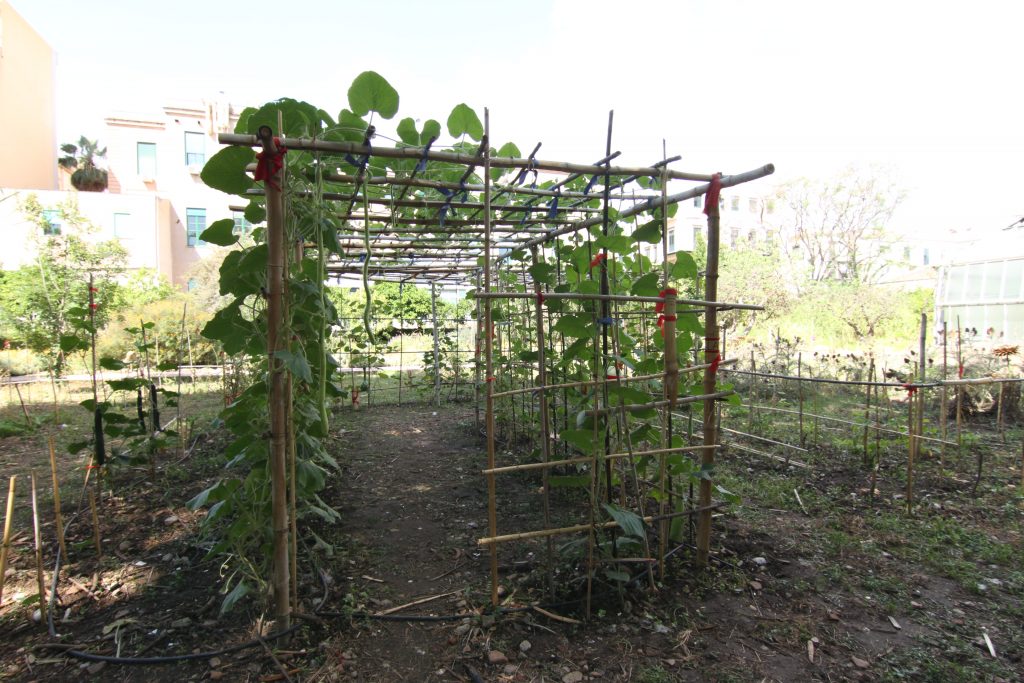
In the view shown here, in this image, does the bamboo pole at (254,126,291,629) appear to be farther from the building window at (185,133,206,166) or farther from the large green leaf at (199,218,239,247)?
the building window at (185,133,206,166)

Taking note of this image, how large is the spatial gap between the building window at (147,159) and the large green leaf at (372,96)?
819 inches

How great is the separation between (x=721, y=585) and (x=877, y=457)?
2.87 metres

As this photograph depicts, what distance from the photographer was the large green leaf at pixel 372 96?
1948 mm

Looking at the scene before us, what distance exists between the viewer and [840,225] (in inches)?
797

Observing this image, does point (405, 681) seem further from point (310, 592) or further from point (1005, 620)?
point (1005, 620)

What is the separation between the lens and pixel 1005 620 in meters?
2.23

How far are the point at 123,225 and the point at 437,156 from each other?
62.8ft

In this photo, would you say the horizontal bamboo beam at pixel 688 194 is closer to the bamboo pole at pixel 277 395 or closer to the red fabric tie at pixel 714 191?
the red fabric tie at pixel 714 191

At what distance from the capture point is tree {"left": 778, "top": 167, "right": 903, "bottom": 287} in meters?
19.5

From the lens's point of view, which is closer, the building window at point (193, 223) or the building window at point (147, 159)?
the building window at point (147, 159)

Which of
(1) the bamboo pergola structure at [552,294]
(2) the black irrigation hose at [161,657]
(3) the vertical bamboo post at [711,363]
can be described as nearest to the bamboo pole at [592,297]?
(1) the bamboo pergola structure at [552,294]

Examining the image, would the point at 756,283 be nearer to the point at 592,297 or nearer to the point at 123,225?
the point at 592,297

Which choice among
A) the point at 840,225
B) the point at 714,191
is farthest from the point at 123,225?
the point at 840,225

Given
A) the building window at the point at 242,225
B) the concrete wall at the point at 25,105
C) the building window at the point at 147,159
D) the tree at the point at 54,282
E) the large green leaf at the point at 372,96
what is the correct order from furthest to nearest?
the building window at the point at 147,159, the concrete wall at the point at 25,105, the tree at the point at 54,282, the building window at the point at 242,225, the large green leaf at the point at 372,96
